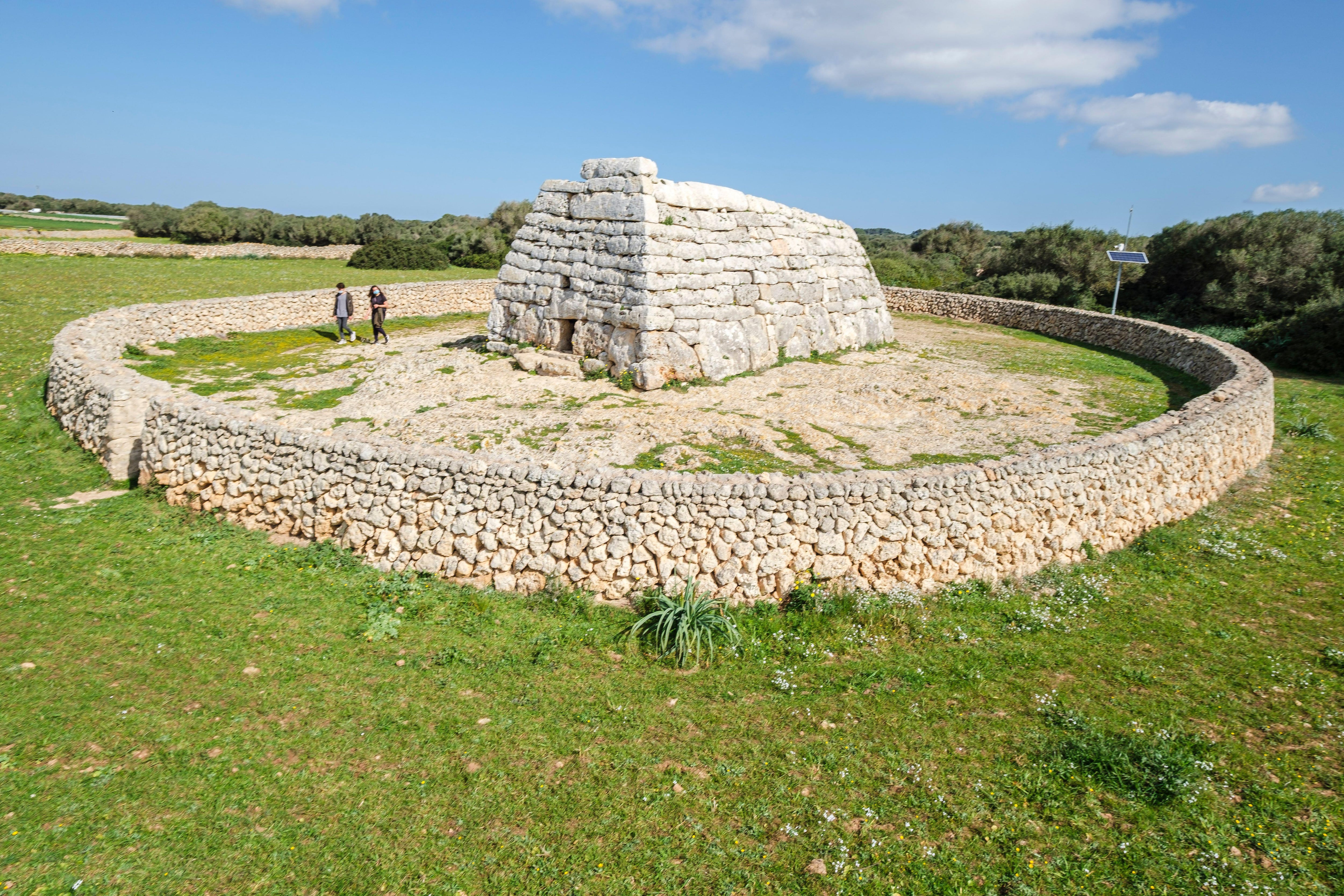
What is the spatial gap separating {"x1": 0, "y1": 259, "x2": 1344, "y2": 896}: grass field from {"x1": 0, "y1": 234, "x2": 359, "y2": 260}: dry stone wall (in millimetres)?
33156

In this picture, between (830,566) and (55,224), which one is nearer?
(830,566)

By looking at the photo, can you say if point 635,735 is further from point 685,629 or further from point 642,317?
point 642,317

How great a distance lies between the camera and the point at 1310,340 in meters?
19.7

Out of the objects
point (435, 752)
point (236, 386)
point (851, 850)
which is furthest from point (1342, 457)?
point (236, 386)

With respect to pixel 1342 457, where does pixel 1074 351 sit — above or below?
above

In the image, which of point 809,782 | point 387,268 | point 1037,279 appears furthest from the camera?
point 387,268

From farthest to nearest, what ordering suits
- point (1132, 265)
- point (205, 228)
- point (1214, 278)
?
point (205, 228) → point (1132, 265) → point (1214, 278)

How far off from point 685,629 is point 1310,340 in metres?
22.7

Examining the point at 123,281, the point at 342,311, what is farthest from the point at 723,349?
the point at 123,281

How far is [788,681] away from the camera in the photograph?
6.59 meters

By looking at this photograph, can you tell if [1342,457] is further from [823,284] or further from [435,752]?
[435,752]

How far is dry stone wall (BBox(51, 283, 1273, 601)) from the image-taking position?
7.55 m

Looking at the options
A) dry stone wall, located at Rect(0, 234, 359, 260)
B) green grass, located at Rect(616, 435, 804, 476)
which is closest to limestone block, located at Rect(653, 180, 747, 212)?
green grass, located at Rect(616, 435, 804, 476)

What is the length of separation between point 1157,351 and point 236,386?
75.3 ft
